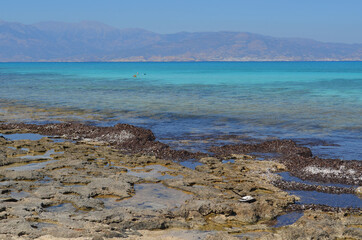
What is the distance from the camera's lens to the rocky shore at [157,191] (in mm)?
9992

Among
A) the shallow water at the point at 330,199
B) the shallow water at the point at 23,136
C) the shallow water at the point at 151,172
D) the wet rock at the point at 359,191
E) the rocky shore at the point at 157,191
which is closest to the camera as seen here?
the rocky shore at the point at 157,191

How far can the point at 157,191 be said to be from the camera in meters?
13.3

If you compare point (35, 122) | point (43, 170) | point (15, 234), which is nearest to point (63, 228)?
point (15, 234)

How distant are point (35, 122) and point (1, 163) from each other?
454 inches

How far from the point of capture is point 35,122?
27.1m

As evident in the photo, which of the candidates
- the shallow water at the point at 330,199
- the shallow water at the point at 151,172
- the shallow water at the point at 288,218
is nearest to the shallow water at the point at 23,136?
the shallow water at the point at 151,172

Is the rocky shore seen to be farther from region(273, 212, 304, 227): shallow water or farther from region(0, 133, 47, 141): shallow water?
region(0, 133, 47, 141): shallow water

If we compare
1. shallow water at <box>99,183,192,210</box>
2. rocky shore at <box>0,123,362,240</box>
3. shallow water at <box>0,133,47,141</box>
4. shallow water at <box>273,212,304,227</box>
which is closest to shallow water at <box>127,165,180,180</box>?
rocky shore at <box>0,123,362,240</box>

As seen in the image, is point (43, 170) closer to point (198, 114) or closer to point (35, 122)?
point (35, 122)

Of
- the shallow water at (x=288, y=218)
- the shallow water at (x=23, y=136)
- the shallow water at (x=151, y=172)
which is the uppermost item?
the shallow water at (x=23, y=136)

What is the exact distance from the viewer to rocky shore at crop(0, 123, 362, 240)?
9.99 meters

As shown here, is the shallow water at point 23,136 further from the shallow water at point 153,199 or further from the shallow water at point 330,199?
the shallow water at point 330,199

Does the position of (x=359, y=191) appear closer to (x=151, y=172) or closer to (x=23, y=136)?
(x=151, y=172)

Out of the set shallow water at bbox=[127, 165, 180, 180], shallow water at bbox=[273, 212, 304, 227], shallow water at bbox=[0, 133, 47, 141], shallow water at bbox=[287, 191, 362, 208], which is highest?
shallow water at bbox=[0, 133, 47, 141]
